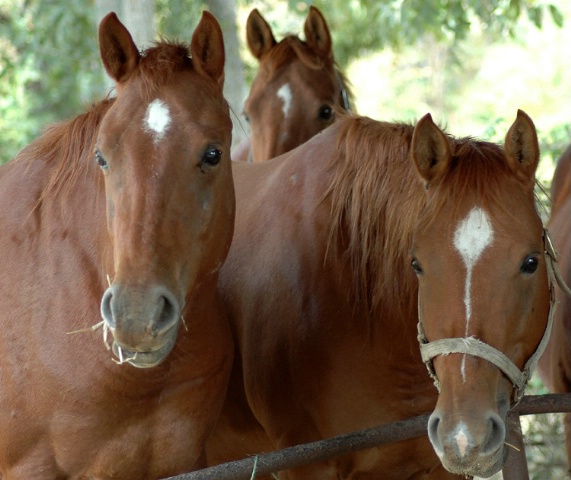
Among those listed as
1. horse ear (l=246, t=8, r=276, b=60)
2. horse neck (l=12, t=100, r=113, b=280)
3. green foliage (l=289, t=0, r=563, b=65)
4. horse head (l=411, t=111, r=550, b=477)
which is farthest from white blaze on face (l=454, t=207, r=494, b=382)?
green foliage (l=289, t=0, r=563, b=65)

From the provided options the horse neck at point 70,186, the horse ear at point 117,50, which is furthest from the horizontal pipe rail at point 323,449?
the horse ear at point 117,50

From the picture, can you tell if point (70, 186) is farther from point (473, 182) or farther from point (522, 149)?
point (522, 149)

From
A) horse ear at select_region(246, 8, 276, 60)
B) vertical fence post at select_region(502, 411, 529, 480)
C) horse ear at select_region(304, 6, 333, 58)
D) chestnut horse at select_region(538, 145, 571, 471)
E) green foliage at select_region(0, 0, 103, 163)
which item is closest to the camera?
vertical fence post at select_region(502, 411, 529, 480)

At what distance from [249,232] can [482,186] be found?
1257mm

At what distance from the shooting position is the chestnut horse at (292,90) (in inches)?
184

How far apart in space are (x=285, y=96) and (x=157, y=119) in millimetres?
2414

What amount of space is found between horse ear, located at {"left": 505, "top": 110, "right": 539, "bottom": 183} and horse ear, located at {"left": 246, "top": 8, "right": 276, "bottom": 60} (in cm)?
281

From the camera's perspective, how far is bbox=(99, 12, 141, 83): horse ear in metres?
2.52

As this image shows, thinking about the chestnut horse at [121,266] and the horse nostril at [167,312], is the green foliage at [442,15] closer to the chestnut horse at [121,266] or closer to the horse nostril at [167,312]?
the chestnut horse at [121,266]

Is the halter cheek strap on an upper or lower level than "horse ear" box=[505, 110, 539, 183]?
lower

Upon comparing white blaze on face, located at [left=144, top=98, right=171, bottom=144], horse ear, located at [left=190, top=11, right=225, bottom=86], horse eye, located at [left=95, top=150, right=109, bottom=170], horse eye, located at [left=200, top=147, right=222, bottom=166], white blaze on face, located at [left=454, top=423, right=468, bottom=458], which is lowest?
white blaze on face, located at [left=454, top=423, right=468, bottom=458]

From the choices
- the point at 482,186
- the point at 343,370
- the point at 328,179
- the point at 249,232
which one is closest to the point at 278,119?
the point at 249,232

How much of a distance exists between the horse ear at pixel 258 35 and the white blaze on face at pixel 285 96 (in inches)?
15.6

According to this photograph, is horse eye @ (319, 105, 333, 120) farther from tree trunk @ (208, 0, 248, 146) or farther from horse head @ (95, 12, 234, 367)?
horse head @ (95, 12, 234, 367)
